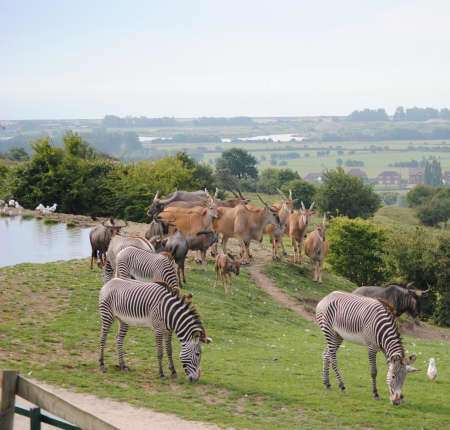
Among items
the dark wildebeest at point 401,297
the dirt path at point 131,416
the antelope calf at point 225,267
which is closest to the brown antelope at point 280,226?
the antelope calf at point 225,267

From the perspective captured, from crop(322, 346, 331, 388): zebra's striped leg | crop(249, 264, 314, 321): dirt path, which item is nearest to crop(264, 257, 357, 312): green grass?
crop(249, 264, 314, 321): dirt path

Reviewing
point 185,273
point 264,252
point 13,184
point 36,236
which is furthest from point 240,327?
point 13,184

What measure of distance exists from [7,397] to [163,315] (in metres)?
8.37

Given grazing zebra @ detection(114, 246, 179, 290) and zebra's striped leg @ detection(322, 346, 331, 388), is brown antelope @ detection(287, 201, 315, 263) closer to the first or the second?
grazing zebra @ detection(114, 246, 179, 290)

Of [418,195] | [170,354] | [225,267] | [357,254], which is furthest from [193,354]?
[418,195]

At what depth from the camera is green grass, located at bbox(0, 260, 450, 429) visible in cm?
1409

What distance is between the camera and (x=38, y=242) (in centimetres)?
3338

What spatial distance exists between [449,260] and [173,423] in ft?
79.5

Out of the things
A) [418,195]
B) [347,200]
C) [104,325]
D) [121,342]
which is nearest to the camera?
[121,342]

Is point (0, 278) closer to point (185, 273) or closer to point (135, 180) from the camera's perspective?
point (185, 273)

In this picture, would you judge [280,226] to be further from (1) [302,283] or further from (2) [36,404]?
(2) [36,404]

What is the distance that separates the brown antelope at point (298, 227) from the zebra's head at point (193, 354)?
1693 cm

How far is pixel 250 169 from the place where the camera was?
113 metres

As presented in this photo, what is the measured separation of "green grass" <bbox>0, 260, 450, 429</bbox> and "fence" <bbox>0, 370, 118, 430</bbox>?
6.87 meters
